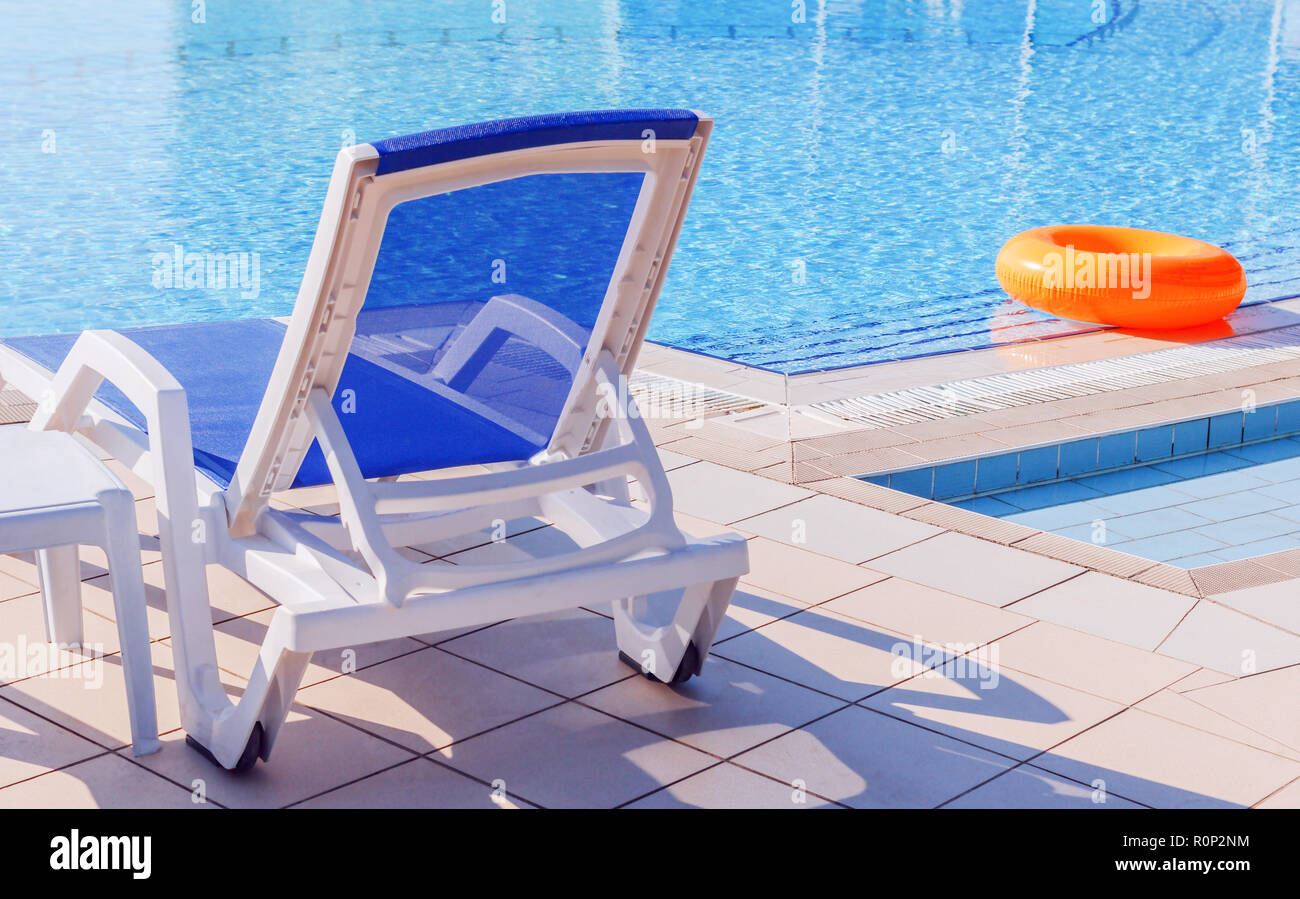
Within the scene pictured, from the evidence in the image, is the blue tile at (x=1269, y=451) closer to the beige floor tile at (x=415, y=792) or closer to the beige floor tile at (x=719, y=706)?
the beige floor tile at (x=719, y=706)

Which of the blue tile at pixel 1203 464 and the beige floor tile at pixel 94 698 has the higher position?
the beige floor tile at pixel 94 698

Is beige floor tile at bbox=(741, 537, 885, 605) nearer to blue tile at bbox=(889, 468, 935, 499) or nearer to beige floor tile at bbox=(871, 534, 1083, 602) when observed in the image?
beige floor tile at bbox=(871, 534, 1083, 602)

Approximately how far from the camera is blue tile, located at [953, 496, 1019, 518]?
15.1 feet

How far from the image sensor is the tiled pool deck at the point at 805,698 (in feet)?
9.02

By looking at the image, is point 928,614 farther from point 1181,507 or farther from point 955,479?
point 1181,507

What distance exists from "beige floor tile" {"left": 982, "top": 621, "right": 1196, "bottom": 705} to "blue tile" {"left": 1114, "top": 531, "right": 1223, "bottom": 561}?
0.97 m

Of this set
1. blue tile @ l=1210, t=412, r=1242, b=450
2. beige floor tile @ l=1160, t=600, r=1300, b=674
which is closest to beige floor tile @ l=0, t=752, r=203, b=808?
beige floor tile @ l=1160, t=600, r=1300, b=674

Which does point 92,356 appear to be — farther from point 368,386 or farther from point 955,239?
point 955,239

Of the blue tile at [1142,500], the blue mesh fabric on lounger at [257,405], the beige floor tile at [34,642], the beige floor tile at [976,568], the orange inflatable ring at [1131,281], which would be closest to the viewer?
the blue mesh fabric on lounger at [257,405]

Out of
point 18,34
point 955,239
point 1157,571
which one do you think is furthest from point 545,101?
point 1157,571

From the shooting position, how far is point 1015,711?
10.0 ft

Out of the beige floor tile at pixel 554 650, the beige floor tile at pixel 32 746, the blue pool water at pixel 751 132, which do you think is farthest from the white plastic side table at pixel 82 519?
the blue pool water at pixel 751 132

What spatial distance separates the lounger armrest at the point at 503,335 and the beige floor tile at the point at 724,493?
1231 mm

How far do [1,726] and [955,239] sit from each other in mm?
7256
